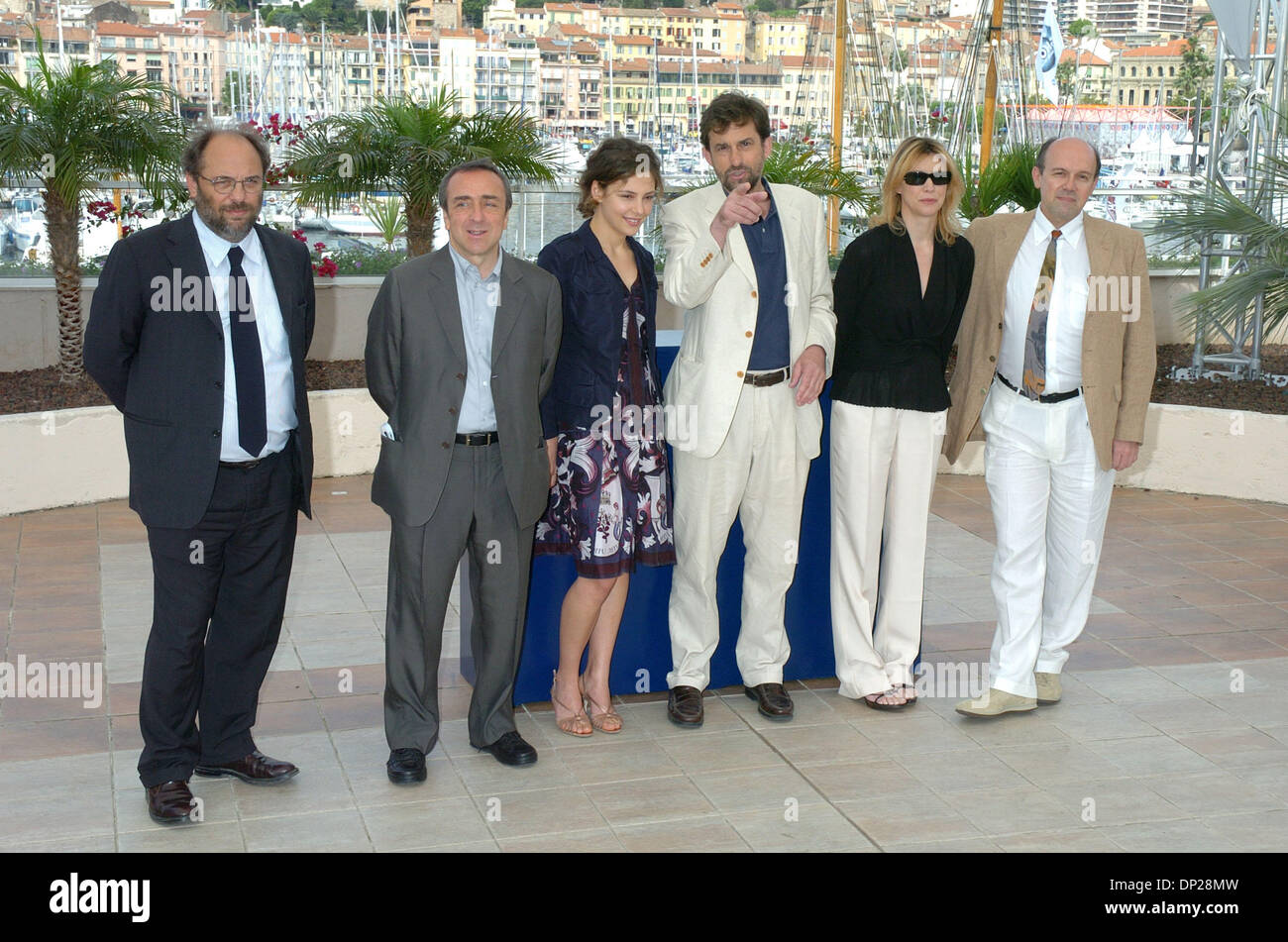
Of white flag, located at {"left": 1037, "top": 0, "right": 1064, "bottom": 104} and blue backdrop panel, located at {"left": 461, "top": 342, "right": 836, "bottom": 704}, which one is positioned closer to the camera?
blue backdrop panel, located at {"left": 461, "top": 342, "right": 836, "bottom": 704}

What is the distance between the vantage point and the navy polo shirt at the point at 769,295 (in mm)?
4367

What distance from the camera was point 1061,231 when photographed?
448cm

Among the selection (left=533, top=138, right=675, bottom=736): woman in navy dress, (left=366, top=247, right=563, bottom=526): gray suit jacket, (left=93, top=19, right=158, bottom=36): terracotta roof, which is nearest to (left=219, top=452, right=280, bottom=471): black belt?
(left=366, top=247, right=563, bottom=526): gray suit jacket

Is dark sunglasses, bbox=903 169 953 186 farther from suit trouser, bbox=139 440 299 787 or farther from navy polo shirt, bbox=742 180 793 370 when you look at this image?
suit trouser, bbox=139 440 299 787

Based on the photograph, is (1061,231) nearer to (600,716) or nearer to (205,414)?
(600,716)

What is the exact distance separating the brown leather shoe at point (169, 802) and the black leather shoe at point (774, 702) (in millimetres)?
1858

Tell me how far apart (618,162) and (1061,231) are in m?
1.49

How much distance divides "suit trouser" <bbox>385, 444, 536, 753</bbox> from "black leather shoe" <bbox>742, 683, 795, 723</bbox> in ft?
3.00

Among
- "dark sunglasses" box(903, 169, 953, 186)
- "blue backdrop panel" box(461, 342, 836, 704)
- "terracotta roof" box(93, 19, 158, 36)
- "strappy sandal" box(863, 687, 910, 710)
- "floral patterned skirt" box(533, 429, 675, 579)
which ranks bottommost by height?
"strappy sandal" box(863, 687, 910, 710)

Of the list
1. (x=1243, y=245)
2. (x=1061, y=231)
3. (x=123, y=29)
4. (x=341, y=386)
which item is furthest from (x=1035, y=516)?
(x=123, y=29)

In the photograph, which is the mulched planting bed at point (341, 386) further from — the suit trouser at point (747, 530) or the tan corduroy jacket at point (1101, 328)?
the suit trouser at point (747, 530)

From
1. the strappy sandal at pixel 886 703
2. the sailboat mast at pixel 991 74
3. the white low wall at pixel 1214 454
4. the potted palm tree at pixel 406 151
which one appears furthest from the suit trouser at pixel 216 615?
the sailboat mast at pixel 991 74

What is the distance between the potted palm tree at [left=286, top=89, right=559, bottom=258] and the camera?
30.8 ft

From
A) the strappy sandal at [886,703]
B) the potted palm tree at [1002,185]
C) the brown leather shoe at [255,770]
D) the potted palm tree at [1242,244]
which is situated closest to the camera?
the brown leather shoe at [255,770]
